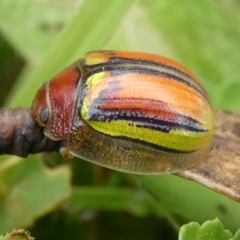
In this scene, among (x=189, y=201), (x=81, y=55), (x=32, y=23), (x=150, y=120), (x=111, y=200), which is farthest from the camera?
(x=32, y=23)

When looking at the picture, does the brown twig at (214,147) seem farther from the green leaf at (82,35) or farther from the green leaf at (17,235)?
the green leaf at (17,235)

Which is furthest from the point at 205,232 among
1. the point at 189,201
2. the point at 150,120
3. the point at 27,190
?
the point at 27,190

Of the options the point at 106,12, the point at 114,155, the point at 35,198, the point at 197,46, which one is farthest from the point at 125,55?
the point at 197,46

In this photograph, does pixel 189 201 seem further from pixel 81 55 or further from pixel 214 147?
pixel 81 55

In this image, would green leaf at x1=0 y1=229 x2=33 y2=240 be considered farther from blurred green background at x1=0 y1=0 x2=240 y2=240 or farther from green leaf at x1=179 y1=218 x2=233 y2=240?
blurred green background at x1=0 y1=0 x2=240 y2=240

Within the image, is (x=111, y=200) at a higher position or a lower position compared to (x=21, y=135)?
lower

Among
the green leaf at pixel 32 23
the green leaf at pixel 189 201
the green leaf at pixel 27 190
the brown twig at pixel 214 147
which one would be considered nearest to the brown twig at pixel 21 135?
the brown twig at pixel 214 147

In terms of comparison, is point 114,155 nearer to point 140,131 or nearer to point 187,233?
point 140,131

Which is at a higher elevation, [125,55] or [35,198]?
[125,55]
